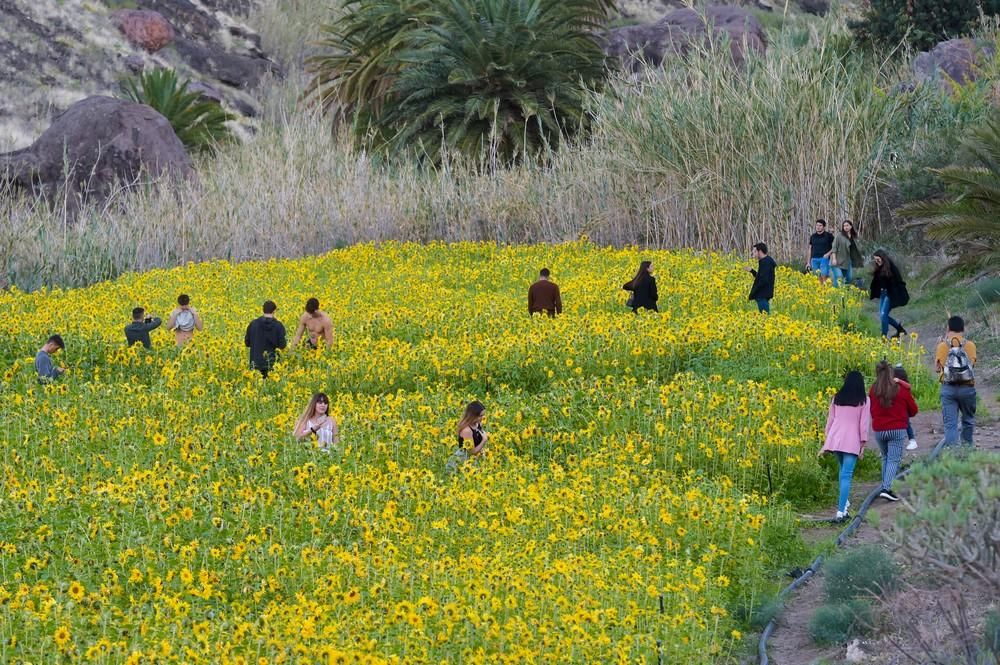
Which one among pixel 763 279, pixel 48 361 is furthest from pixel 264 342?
pixel 763 279

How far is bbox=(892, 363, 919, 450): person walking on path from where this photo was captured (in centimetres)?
1315

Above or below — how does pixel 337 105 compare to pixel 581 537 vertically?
above

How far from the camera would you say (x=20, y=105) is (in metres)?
49.0

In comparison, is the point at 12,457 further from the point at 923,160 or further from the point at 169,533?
the point at 923,160

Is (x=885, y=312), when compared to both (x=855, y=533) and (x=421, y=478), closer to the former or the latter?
(x=855, y=533)

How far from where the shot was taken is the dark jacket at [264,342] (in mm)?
16797

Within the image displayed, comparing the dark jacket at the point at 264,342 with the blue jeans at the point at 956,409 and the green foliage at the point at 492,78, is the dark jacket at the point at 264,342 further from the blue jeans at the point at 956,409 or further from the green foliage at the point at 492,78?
the green foliage at the point at 492,78

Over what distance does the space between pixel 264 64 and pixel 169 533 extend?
47.1m

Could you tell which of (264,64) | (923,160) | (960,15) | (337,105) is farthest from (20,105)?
(923,160)

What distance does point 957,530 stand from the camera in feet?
24.3

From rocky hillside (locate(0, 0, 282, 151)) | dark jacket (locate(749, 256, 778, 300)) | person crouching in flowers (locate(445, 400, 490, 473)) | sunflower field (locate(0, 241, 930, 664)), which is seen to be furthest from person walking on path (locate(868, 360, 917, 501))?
rocky hillside (locate(0, 0, 282, 151))

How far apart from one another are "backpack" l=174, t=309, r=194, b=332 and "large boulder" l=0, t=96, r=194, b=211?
48.8 feet

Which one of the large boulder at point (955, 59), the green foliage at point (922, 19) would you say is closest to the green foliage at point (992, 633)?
the large boulder at point (955, 59)

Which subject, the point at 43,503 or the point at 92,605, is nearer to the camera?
the point at 92,605
